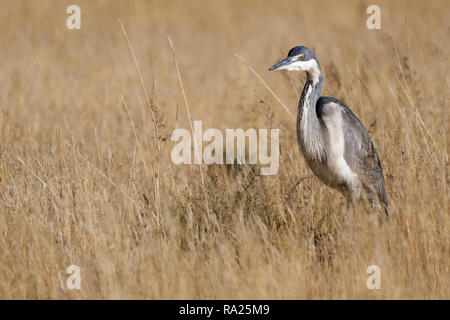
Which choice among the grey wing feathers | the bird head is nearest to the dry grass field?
the grey wing feathers

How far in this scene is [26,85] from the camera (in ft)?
27.4

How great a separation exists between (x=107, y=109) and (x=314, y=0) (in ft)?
24.7

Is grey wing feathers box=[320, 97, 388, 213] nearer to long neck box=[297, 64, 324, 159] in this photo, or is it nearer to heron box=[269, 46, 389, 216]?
heron box=[269, 46, 389, 216]

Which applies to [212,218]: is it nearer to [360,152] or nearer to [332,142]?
[332,142]

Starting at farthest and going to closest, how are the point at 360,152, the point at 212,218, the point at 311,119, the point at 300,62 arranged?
the point at 360,152
the point at 311,119
the point at 300,62
the point at 212,218

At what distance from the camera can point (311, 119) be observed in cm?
473

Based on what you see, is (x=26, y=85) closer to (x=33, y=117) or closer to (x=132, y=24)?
(x=33, y=117)

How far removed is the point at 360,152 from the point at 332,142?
234mm

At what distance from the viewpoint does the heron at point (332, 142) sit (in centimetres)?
471

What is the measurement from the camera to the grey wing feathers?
480 cm

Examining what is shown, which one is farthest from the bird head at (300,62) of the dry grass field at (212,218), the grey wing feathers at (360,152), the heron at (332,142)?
the grey wing feathers at (360,152)

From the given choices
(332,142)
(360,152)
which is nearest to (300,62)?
(332,142)

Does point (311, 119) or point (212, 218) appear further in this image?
point (311, 119)

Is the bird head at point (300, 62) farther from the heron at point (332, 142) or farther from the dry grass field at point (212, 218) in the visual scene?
the dry grass field at point (212, 218)
